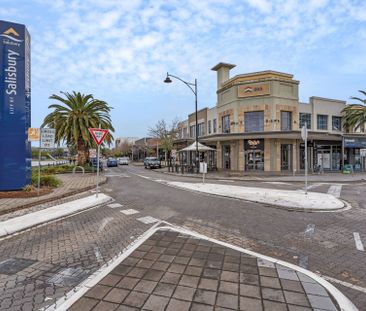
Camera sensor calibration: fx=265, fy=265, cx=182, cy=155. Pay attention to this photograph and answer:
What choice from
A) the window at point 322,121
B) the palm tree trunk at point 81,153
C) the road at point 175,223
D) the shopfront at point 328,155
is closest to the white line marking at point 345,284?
the road at point 175,223

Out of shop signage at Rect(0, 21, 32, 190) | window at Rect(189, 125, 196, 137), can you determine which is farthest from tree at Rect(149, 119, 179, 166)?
shop signage at Rect(0, 21, 32, 190)

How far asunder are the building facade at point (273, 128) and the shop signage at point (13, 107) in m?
18.9

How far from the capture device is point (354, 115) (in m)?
30.6

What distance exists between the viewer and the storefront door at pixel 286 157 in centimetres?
2817

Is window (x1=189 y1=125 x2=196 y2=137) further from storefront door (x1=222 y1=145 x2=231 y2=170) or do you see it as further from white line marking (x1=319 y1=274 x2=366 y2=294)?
white line marking (x1=319 y1=274 x2=366 y2=294)

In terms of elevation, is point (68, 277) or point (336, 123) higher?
point (336, 123)

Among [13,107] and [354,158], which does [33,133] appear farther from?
[354,158]

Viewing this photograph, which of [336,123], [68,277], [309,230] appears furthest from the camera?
[336,123]

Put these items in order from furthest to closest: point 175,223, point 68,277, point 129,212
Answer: point 129,212 → point 175,223 → point 68,277

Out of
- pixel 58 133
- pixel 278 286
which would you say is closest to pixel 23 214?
pixel 278 286

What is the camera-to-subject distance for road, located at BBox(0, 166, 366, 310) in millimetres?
3953

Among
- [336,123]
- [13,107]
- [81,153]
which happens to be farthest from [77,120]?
[336,123]

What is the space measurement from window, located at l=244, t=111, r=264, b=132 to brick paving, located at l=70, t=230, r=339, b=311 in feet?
80.5

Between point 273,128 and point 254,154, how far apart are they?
10.8ft
